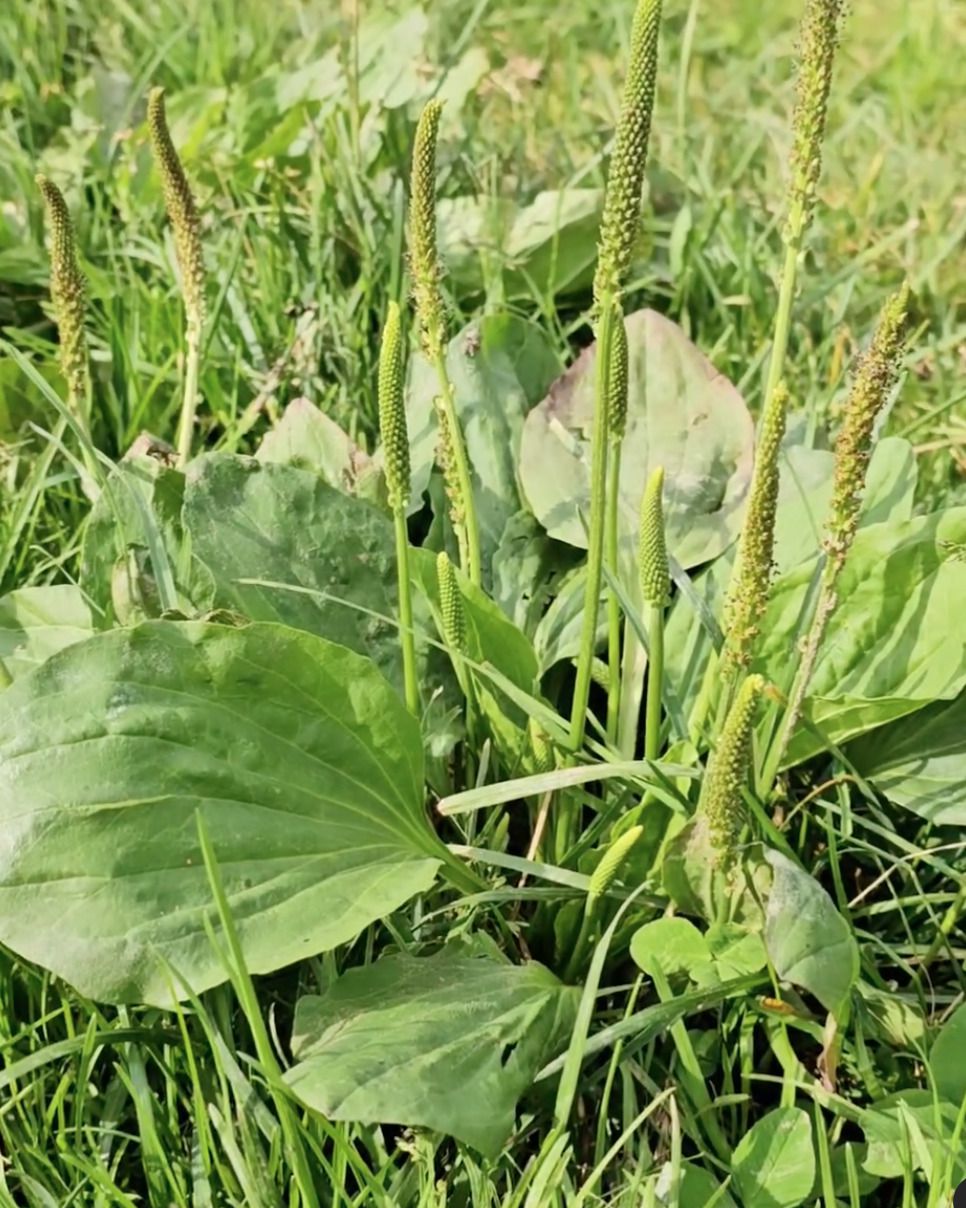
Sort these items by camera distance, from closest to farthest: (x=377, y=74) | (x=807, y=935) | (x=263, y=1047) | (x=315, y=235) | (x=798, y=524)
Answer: (x=263, y=1047), (x=807, y=935), (x=798, y=524), (x=315, y=235), (x=377, y=74)

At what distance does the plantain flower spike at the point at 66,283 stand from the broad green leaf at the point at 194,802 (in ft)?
1.50

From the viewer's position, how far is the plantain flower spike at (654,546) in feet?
4.20

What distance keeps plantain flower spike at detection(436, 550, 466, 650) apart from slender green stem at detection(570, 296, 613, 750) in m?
0.13

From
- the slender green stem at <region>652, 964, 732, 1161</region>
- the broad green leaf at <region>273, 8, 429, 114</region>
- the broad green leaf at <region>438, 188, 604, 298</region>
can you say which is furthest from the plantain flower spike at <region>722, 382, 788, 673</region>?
the broad green leaf at <region>273, 8, 429, 114</region>

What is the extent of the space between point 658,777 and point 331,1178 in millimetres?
497

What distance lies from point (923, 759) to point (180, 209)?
3.67 ft

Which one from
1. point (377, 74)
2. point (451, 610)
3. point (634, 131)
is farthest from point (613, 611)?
point (377, 74)

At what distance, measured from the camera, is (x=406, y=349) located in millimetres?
2238

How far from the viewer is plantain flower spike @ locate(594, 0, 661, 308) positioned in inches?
43.8

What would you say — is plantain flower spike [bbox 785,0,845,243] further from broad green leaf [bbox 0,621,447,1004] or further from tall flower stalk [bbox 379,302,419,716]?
broad green leaf [bbox 0,621,447,1004]

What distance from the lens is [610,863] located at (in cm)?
127

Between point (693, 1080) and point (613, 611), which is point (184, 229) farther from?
point (693, 1080)

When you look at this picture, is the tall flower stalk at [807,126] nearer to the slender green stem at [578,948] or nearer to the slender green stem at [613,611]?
the slender green stem at [613,611]

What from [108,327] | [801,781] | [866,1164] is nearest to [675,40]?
[108,327]
